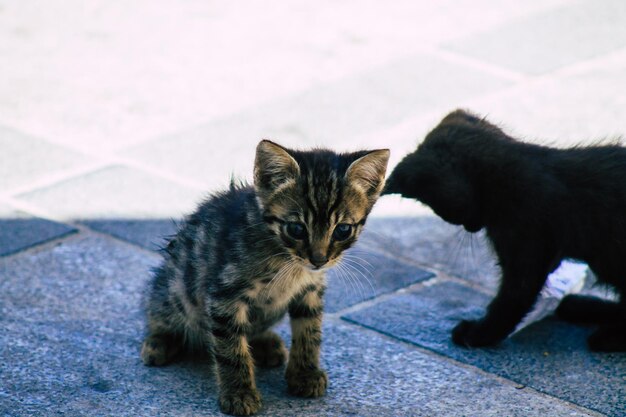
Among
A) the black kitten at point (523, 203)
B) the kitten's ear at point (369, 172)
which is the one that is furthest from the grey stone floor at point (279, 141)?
the kitten's ear at point (369, 172)

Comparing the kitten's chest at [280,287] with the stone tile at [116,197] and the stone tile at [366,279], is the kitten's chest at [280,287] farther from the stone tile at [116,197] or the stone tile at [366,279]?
the stone tile at [116,197]

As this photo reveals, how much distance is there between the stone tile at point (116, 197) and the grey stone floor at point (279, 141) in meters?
0.02

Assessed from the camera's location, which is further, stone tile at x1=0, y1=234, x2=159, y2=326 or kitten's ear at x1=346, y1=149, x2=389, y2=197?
stone tile at x1=0, y1=234, x2=159, y2=326

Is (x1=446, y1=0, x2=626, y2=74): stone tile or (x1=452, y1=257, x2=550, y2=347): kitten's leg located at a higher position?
(x1=446, y1=0, x2=626, y2=74): stone tile

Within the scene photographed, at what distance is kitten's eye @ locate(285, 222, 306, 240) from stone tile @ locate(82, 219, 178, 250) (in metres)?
1.97

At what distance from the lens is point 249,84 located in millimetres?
7840

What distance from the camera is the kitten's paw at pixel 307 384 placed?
3.97 metres

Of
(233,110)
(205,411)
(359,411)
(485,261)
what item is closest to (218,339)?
(205,411)

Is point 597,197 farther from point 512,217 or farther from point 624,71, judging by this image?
point 624,71

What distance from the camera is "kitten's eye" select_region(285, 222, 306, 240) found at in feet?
12.0

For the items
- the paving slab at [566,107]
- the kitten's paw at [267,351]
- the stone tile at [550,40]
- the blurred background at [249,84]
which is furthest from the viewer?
the stone tile at [550,40]

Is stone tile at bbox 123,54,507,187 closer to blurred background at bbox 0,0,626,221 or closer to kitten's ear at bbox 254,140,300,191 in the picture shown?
blurred background at bbox 0,0,626,221

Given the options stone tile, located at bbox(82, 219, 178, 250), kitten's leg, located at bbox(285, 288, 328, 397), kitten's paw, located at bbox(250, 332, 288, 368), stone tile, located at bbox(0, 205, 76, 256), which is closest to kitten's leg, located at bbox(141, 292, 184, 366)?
kitten's paw, located at bbox(250, 332, 288, 368)

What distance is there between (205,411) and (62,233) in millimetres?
2077
